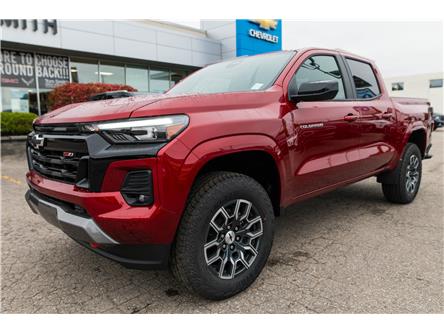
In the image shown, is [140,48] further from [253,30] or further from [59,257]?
[59,257]

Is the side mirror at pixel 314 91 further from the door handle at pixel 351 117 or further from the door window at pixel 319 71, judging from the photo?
the door handle at pixel 351 117

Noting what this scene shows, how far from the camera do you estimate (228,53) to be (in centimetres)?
1848

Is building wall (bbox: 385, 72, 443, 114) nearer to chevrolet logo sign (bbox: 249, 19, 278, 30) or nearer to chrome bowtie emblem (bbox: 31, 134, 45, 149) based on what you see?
chevrolet logo sign (bbox: 249, 19, 278, 30)

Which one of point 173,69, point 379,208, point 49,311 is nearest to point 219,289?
point 49,311

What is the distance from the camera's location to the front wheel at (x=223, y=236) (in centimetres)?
224

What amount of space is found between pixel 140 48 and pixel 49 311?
14.7 meters

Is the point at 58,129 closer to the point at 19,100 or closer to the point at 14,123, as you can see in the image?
the point at 14,123

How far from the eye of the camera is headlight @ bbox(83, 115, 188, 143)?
6.91ft

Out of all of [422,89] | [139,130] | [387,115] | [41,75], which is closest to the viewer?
[139,130]

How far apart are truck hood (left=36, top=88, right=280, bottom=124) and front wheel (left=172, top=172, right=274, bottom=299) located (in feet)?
1.60

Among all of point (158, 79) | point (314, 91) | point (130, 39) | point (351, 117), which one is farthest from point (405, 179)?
point (158, 79)

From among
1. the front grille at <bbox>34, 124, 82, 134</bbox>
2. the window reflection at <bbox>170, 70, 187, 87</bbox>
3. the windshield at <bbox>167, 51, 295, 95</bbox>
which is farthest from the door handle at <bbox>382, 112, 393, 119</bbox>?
the window reflection at <bbox>170, 70, 187, 87</bbox>

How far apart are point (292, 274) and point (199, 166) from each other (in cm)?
127

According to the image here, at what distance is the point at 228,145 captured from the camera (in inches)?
93.8
